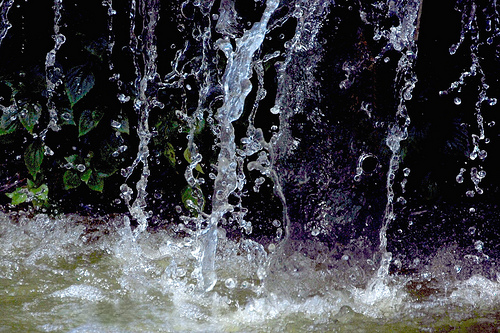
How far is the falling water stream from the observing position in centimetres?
221

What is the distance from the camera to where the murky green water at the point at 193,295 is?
1846mm

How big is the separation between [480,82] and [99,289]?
2.05 metres

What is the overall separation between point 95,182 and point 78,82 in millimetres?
555

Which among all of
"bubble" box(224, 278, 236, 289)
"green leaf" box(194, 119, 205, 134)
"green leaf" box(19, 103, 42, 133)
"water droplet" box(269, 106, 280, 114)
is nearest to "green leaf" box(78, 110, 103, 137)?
"green leaf" box(19, 103, 42, 133)

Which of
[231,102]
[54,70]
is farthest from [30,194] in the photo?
[231,102]

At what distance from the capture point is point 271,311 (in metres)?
1.97

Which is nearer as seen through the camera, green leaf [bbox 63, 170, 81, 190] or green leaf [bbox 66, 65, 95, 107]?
green leaf [bbox 66, 65, 95, 107]

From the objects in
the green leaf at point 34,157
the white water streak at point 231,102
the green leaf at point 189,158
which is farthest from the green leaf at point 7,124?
the white water streak at point 231,102

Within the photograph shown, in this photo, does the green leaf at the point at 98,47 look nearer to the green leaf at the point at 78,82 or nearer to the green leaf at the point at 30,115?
the green leaf at the point at 78,82

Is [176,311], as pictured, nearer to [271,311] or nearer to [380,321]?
[271,311]

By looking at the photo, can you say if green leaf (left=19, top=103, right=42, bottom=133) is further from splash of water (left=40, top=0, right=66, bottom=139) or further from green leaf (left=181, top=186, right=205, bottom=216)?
green leaf (left=181, top=186, right=205, bottom=216)

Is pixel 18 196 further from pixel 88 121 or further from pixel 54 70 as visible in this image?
pixel 54 70

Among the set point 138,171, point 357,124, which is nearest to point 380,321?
point 357,124

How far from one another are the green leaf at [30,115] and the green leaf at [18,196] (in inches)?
15.9
